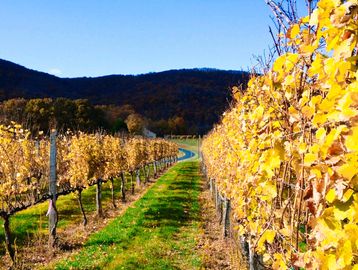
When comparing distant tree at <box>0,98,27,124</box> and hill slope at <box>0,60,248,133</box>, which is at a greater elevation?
hill slope at <box>0,60,248,133</box>

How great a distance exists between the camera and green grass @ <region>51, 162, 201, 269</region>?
9289mm

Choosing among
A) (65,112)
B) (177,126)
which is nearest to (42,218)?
(65,112)

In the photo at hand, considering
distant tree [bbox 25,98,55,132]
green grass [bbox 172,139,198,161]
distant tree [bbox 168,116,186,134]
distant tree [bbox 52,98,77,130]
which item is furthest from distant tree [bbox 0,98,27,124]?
distant tree [bbox 168,116,186,134]

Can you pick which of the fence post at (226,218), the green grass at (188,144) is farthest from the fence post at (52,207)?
the green grass at (188,144)

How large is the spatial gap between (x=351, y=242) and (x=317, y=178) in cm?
37

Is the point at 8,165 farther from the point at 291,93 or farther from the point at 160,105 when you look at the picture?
the point at 160,105

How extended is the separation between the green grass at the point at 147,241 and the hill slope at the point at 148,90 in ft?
262

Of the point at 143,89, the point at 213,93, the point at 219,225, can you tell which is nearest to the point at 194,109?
the point at 213,93

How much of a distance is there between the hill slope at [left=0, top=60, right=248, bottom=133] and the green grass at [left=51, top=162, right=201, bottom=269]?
79.7 meters

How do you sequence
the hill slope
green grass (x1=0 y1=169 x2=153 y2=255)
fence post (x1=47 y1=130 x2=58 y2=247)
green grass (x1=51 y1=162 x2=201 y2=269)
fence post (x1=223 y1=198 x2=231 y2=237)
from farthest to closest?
the hill slope → green grass (x1=0 y1=169 x2=153 y2=255) → fence post (x1=47 y1=130 x2=58 y2=247) → fence post (x1=223 y1=198 x2=231 y2=237) → green grass (x1=51 y1=162 x2=201 y2=269)

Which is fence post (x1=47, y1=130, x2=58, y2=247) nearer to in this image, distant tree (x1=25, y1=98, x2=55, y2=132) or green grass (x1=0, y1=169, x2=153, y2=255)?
green grass (x1=0, y1=169, x2=153, y2=255)

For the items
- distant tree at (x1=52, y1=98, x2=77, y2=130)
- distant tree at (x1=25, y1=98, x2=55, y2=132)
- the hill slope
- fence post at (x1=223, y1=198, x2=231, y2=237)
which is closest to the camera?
fence post at (x1=223, y1=198, x2=231, y2=237)

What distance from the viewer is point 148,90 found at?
5591 inches

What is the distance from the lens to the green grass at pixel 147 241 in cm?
929
